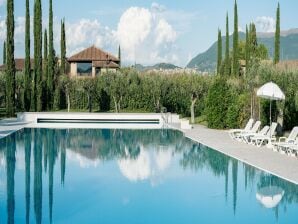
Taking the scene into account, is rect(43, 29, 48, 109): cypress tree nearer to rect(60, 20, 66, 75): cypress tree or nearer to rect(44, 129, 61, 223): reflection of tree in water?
rect(60, 20, 66, 75): cypress tree

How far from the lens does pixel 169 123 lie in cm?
2838

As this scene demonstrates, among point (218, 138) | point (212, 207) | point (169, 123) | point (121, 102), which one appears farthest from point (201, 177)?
point (121, 102)

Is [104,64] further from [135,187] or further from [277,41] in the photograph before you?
[135,187]

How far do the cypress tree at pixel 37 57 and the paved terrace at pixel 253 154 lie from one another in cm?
1394

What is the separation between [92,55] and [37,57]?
50.0ft

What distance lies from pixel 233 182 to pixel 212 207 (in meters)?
2.60

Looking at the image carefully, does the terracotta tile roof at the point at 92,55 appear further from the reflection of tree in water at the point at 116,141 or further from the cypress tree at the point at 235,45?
the reflection of tree in water at the point at 116,141

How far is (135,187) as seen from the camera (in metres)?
12.1

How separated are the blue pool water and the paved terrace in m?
0.30

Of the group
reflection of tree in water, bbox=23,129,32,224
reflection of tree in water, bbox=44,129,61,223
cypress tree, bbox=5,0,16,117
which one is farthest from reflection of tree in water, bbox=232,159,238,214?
cypress tree, bbox=5,0,16,117

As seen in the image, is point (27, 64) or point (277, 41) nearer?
point (27, 64)

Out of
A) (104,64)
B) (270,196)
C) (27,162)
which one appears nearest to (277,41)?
(104,64)

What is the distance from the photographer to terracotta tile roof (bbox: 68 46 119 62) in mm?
47188

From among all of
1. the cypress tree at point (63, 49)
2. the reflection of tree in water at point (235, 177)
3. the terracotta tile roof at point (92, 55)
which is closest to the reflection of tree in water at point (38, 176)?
the reflection of tree in water at point (235, 177)
